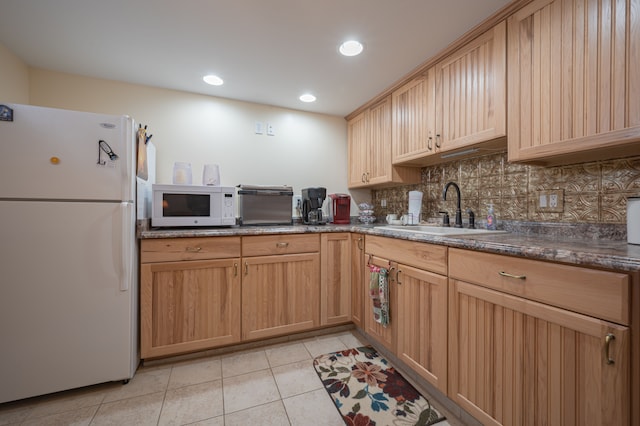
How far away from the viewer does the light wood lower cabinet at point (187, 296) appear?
169 cm

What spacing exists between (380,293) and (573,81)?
1.49 m

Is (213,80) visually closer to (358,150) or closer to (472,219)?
(358,150)

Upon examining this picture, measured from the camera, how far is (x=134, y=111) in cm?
221

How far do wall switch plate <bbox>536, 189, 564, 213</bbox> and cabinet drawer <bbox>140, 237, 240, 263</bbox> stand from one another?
6.44ft

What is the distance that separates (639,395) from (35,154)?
2699mm

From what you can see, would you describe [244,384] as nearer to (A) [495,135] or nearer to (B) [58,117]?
(B) [58,117]

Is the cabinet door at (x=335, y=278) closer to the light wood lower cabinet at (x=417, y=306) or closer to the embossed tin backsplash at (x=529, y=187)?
the light wood lower cabinet at (x=417, y=306)

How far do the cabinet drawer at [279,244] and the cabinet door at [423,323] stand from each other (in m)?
0.76

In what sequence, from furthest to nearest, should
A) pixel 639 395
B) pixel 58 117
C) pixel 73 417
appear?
pixel 58 117 < pixel 73 417 < pixel 639 395

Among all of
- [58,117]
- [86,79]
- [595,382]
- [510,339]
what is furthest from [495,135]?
[86,79]

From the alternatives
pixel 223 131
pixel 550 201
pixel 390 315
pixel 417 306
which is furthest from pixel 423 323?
pixel 223 131

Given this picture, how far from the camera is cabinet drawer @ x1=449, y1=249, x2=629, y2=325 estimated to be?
0.76m

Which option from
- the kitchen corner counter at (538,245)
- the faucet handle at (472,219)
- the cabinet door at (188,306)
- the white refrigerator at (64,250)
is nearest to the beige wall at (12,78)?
the white refrigerator at (64,250)

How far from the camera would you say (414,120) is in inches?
80.0
